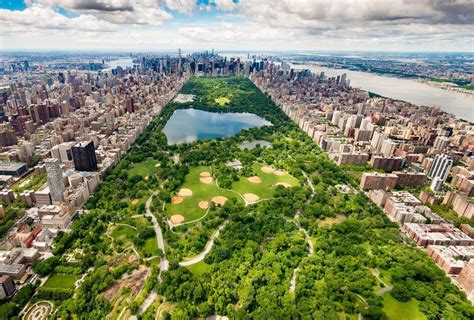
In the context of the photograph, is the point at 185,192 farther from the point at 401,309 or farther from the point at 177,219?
the point at 401,309

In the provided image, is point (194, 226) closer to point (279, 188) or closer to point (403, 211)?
point (279, 188)

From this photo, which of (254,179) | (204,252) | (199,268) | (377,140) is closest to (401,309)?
(199,268)

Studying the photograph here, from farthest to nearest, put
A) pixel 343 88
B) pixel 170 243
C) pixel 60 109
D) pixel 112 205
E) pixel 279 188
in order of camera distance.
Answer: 1. pixel 343 88
2. pixel 60 109
3. pixel 279 188
4. pixel 112 205
5. pixel 170 243

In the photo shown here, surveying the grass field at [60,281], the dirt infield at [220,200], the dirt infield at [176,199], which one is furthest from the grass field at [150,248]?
the dirt infield at [220,200]

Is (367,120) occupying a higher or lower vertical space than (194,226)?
higher

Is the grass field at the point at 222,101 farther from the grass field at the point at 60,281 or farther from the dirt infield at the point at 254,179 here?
the grass field at the point at 60,281

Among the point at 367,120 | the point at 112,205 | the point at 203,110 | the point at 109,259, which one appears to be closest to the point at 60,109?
the point at 203,110
